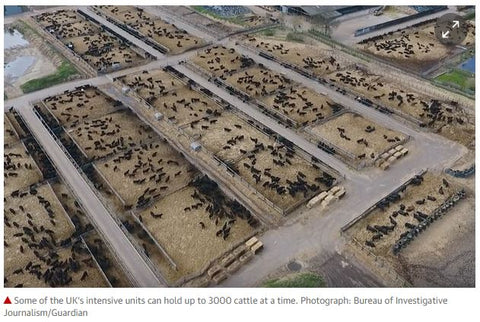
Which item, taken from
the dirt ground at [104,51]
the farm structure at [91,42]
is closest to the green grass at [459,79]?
the farm structure at [91,42]

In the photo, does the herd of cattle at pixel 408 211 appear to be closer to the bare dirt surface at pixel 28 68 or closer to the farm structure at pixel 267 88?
the farm structure at pixel 267 88

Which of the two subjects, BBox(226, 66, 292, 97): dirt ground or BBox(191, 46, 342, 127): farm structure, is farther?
BBox(226, 66, 292, 97): dirt ground

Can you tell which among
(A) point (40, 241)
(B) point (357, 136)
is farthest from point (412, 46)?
(A) point (40, 241)

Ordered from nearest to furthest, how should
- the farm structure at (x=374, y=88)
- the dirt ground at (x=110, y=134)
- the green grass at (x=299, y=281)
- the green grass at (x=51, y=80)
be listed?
the green grass at (x=299, y=281)
the dirt ground at (x=110, y=134)
the farm structure at (x=374, y=88)
the green grass at (x=51, y=80)

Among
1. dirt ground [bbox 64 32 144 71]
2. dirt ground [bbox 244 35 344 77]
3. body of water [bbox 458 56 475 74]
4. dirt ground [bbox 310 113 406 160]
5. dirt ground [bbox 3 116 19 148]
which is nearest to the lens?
dirt ground [bbox 310 113 406 160]

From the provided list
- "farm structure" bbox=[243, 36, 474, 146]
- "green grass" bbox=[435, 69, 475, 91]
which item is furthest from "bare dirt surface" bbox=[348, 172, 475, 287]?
"green grass" bbox=[435, 69, 475, 91]

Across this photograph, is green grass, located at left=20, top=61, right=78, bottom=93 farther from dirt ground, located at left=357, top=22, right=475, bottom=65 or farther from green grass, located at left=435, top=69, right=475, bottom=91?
green grass, located at left=435, top=69, right=475, bottom=91
